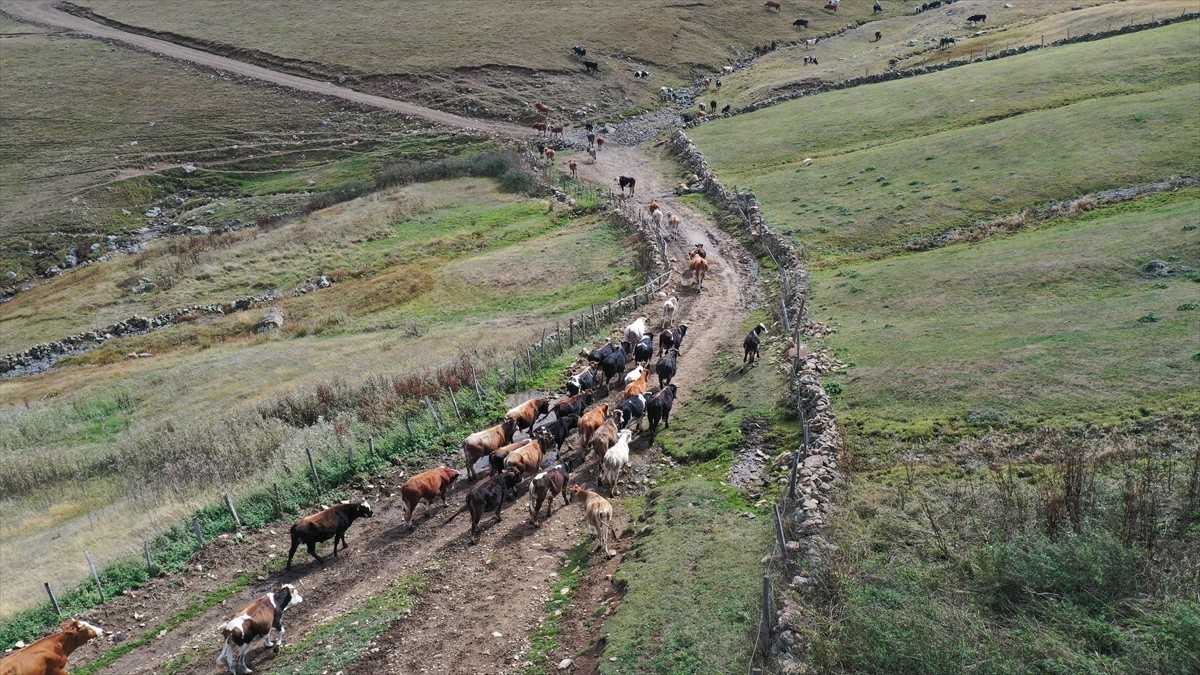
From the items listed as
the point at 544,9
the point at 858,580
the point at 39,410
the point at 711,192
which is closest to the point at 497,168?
the point at 711,192

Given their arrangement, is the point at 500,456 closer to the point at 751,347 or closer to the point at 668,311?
the point at 751,347

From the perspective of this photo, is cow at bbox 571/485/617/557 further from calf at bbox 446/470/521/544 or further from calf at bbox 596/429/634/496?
calf at bbox 446/470/521/544

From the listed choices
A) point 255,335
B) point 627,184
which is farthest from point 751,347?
point 255,335

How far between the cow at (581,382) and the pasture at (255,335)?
5.97 metres

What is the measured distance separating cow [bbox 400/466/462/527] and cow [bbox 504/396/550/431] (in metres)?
3.11

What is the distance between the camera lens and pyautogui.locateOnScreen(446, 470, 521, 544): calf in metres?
19.0

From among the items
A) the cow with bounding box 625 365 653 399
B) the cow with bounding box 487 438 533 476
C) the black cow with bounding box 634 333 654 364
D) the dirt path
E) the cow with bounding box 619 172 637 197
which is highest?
the dirt path

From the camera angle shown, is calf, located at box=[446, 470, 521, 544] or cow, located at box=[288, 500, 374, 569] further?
calf, located at box=[446, 470, 521, 544]

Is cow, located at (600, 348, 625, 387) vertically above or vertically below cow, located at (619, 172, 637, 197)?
below

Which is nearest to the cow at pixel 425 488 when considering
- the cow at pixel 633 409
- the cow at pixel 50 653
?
the cow at pixel 633 409

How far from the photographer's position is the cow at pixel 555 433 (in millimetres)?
22422

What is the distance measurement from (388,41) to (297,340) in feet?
195

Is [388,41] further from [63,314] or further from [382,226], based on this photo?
[63,314]

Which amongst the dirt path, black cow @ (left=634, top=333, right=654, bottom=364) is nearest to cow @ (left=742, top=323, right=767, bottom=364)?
black cow @ (left=634, top=333, right=654, bottom=364)
